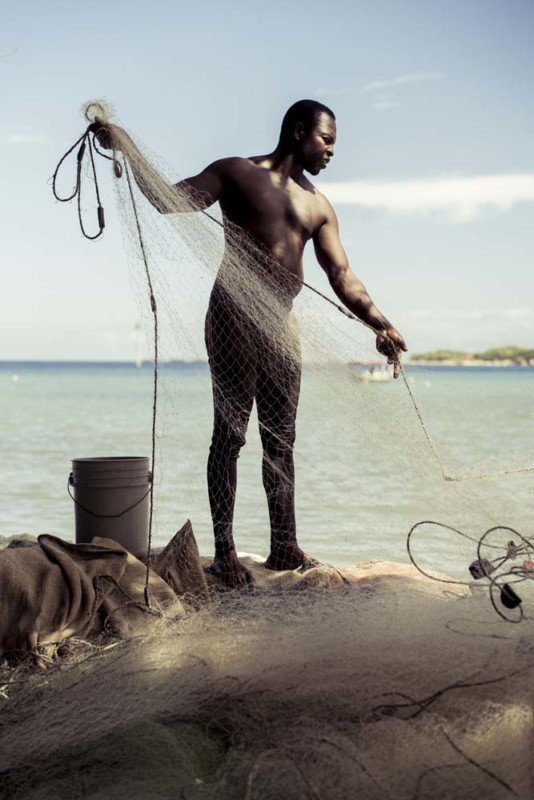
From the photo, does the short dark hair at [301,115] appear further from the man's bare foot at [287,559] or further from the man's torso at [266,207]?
the man's bare foot at [287,559]

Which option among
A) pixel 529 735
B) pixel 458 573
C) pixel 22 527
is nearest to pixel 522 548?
pixel 529 735

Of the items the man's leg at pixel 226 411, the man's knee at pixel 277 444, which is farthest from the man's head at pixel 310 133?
the man's knee at pixel 277 444

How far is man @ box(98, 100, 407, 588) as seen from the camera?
4.01 metres

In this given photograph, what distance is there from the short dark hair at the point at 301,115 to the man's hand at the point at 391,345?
977 mm

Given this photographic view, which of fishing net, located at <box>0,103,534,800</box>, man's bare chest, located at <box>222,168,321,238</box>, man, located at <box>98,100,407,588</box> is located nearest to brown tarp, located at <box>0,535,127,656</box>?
fishing net, located at <box>0,103,534,800</box>

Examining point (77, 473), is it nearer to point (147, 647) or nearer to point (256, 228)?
point (256, 228)

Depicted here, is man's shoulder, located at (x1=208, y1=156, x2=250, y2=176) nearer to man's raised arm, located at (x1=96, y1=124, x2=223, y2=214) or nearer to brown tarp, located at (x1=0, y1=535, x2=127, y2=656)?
man's raised arm, located at (x1=96, y1=124, x2=223, y2=214)

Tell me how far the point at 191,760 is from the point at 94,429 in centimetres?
1647

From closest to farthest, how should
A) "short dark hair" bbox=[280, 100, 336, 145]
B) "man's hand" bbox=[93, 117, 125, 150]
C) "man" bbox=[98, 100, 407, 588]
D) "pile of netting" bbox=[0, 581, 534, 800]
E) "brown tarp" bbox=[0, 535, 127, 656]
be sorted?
"pile of netting" bbox=[0, 581, 534, 800]
"brown tarp" bbox=[0, 535, 127, 656]
"man's hand" bbox=[93, 117, 125, 150]
"man" bbox=[98, 100, 407, 588]
"short dark hair" bbox=[280, 100, 336, 145]

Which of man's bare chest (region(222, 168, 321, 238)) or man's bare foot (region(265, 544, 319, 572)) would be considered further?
man's bare foot (region(265, 544, 319, 572))

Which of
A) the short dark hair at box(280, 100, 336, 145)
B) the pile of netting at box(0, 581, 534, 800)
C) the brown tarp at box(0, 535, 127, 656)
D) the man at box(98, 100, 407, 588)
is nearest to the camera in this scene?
the pile of netting at box(0, 581, 534, 800)

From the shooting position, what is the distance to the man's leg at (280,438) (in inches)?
161

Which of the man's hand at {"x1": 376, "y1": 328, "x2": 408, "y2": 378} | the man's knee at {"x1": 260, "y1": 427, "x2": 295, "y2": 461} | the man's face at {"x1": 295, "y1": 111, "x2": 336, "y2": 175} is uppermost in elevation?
the man's face at {"x1": 295, "y1": 111, "x2": 336, "y2": 175}

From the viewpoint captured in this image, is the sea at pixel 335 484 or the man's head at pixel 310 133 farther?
the man's head at pixel 310 133
